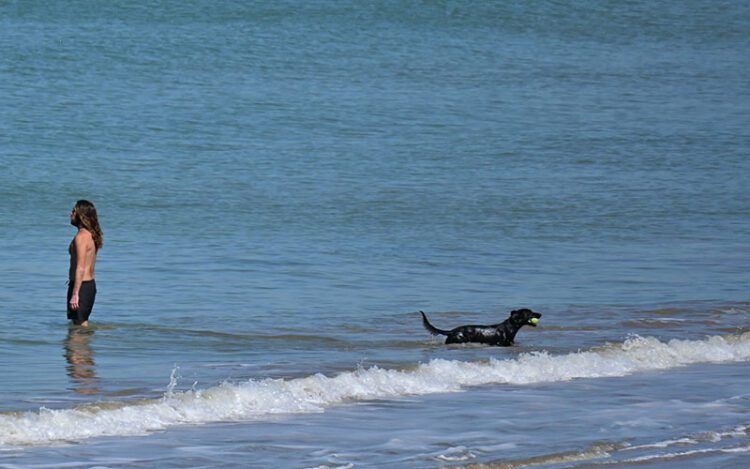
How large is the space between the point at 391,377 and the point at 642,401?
201 centimetres

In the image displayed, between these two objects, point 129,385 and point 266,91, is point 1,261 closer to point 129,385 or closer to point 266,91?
point 129,385

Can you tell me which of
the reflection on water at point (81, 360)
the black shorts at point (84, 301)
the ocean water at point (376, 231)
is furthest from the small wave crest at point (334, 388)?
the black shorts at point (84, 301)

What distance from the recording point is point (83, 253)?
14.2m

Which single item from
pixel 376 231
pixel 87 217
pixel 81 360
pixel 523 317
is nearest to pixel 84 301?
pixel 87 217

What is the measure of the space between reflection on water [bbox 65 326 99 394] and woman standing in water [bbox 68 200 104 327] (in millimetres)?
309

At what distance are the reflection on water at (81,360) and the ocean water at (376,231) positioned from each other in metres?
0.06

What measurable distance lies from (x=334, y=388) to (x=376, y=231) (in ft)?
47.0

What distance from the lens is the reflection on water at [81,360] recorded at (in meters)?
11.8

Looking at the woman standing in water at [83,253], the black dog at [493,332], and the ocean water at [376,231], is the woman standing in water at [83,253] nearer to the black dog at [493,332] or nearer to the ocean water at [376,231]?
the ocean water at [376,231]

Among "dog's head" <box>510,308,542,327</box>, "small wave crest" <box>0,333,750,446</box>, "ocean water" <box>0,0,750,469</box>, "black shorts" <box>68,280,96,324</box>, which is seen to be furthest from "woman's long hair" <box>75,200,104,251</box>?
"dog's head" <box>510,308,542,327</box>

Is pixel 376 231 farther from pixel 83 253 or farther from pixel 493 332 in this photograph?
pixel 83 253

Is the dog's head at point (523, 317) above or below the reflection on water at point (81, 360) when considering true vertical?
above

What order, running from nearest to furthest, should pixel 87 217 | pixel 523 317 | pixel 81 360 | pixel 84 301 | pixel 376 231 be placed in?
1. pixel 81 360
2. pixel 87 217
3. pixel 523 317
4. pixel 84 301
5. pixel 376 231

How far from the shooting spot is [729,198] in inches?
1280
